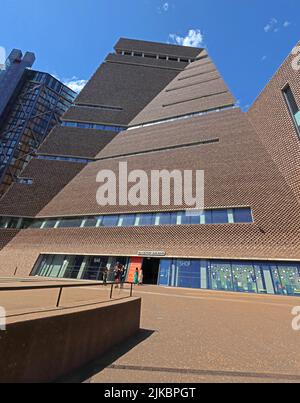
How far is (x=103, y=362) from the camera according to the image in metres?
3.53

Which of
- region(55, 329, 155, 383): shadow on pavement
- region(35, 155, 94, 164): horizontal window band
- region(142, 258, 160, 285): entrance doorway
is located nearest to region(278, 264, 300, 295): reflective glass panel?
region(142, 258, 160, 285): entrance doorway

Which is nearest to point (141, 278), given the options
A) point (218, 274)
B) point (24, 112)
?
point (218, 274)

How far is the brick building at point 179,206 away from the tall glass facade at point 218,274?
0.07m

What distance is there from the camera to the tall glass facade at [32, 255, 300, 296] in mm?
14438

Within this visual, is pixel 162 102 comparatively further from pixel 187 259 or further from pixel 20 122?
pixel 20 122

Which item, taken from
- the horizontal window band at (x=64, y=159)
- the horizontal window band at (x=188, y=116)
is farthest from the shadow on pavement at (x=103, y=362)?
the horizontal window band at (x=188, y=116)

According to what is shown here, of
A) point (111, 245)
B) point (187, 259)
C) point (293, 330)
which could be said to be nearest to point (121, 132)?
point (111, 245)

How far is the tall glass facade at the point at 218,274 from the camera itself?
14438mm

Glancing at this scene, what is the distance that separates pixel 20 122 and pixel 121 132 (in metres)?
35.8

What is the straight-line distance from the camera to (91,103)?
44.7 meters
